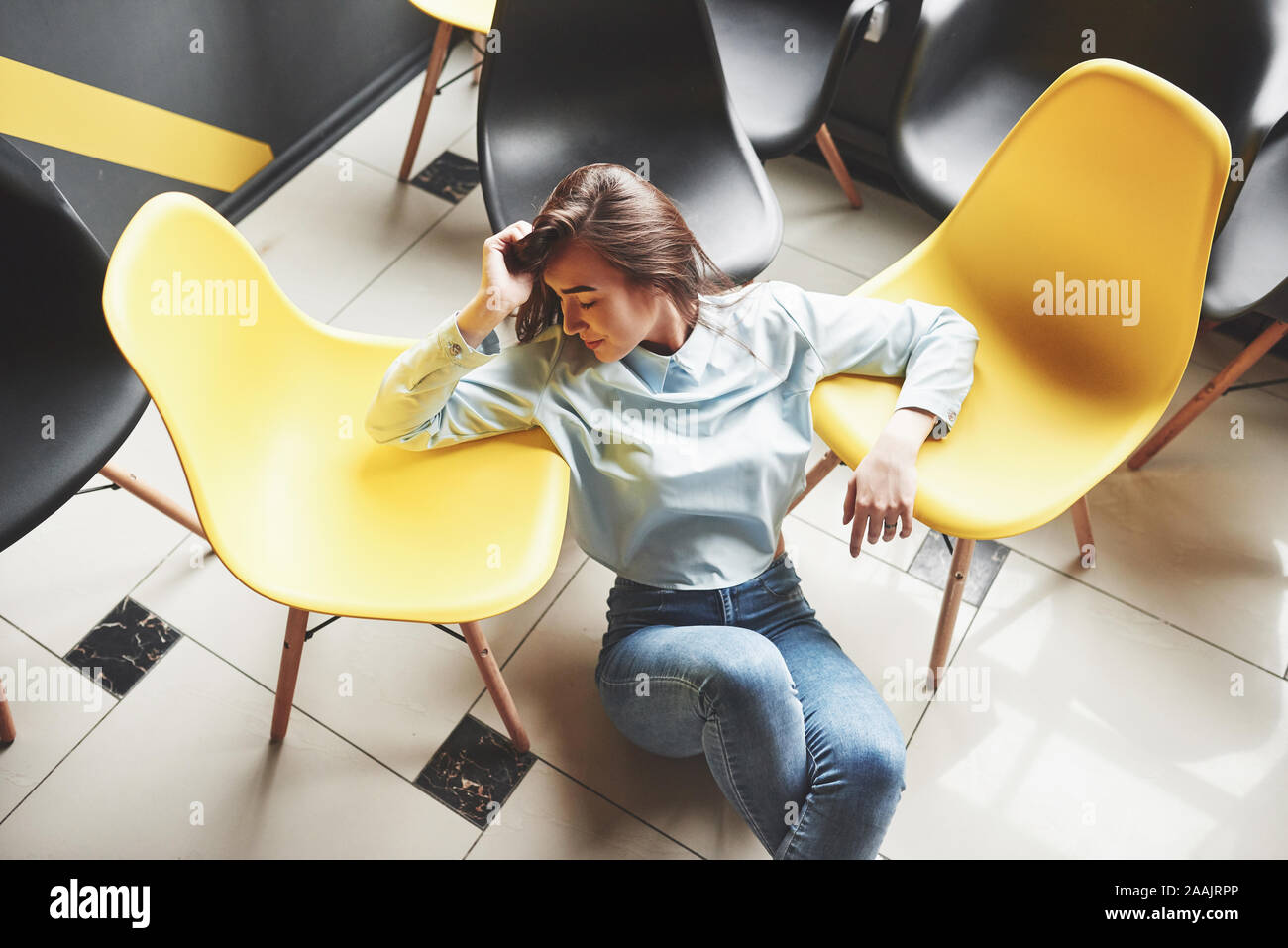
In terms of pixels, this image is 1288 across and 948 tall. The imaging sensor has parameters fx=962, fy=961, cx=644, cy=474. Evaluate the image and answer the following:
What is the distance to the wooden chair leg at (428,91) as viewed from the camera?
2418 mm

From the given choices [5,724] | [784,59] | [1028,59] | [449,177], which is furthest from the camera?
[449,177]

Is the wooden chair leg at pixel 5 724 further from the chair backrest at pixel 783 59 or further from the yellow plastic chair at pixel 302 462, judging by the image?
the chair backrest at pixel 783 59

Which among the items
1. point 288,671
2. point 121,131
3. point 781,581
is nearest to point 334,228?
point 121,131

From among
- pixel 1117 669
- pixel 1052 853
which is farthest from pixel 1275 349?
pixel 1052 853

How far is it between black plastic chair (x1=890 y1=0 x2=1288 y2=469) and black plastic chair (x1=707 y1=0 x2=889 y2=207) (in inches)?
5.9

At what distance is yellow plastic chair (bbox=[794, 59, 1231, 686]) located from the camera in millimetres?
1489

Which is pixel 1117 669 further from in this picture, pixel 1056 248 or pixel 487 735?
pixel 487 735

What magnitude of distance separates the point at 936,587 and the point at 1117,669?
39 centimetres

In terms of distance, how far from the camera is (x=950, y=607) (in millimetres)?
1806

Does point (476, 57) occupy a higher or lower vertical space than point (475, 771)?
higher

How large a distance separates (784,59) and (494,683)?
1552mm

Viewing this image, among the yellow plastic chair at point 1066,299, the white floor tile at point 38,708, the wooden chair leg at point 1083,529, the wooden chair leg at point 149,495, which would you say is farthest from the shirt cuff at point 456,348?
the wooden chair leg at point 1083,529

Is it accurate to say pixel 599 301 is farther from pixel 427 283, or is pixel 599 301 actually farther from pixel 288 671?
pixel 427 283

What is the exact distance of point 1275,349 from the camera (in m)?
2.41
